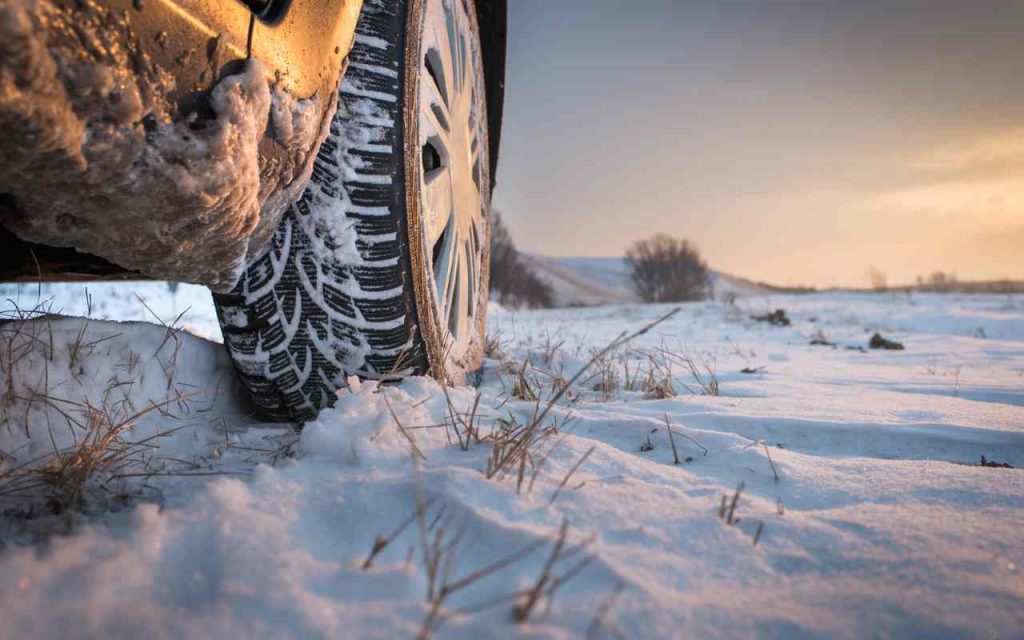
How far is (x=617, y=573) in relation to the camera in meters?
0.61

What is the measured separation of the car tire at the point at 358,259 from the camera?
115 centimetres

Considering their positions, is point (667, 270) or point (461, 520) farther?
point (667, 270)

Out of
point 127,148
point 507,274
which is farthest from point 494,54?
point 507,274

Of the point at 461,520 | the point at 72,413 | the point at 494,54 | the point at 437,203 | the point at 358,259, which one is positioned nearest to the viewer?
the point at 461,520

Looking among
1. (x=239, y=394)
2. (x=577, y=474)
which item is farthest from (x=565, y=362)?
(x=577, y=474)

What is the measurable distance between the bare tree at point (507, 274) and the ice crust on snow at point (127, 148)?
20693 millimetres

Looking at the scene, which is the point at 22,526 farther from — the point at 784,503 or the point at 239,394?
the point at 784,503

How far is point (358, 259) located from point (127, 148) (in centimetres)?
51

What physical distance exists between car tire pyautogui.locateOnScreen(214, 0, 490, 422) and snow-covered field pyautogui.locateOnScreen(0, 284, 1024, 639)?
0.13 m

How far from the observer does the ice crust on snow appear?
59cm

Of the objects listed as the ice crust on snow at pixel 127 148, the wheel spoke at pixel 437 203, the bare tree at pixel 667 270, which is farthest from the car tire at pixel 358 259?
the bare tree at pixel 667 270

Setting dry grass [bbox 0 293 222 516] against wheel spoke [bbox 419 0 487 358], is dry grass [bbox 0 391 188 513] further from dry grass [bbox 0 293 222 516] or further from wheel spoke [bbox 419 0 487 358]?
wheel spoke [bbox 419 0 487 358]

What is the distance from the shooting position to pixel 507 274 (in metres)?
23.4

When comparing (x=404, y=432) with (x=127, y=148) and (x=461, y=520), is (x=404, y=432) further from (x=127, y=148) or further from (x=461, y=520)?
(x=127, y=148)
